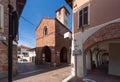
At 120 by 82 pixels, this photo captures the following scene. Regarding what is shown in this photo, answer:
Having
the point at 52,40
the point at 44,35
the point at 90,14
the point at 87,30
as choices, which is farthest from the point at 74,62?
the point at 44,35

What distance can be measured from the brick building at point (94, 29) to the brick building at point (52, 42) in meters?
11.5

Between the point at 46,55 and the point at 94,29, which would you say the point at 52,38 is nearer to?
the point at 46,55

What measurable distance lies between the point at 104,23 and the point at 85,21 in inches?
121

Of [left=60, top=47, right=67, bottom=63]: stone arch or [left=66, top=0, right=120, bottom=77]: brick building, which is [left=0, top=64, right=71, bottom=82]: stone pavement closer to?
[left=66, top=0, right=120, bottom=77]: brick building

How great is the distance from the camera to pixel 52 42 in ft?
96.4

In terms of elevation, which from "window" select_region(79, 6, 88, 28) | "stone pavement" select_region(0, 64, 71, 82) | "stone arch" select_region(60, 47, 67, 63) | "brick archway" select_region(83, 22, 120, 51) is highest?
"window" select_region(79, 6, 88, 28)

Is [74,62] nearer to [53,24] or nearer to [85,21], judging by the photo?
[85,21]

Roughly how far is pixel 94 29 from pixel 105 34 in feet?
5.66

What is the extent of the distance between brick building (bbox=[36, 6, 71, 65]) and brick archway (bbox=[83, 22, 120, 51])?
14914 mm

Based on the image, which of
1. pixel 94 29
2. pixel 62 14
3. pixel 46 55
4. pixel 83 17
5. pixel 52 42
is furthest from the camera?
pixel 62 14

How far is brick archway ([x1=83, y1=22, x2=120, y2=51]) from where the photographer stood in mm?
10755

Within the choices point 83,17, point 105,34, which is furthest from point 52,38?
point 105,34

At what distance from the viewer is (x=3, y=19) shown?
15.0 meters

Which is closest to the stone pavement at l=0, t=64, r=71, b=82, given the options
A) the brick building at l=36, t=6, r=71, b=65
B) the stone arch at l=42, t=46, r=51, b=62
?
the brick building at l=36, t=6, r=71, b=65
